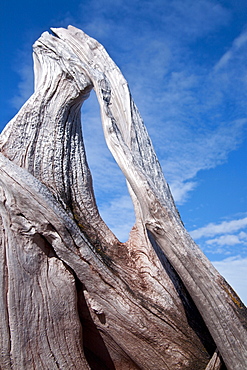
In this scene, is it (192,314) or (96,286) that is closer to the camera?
(96,286)

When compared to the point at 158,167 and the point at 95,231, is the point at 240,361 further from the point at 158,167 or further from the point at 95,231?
the point at 158,167

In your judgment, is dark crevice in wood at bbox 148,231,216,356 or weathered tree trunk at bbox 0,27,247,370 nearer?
weathered tree trunk at bbox 0,27,247,370

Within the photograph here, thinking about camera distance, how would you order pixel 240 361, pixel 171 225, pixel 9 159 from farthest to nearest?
pixel 9 159 → pixel 171 225 → pixel 240 361

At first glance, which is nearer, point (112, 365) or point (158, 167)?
point (112, 365)

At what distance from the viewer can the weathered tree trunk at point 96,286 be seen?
152 inches

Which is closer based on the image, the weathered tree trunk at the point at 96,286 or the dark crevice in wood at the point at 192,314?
the weathered tree trunk at the point at 96,286

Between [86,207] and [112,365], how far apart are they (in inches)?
75.2

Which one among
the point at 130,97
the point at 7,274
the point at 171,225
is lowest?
the point at 7,274

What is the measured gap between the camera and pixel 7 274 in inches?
155

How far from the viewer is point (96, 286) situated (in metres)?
4.10

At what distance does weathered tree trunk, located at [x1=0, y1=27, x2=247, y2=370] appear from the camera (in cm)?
385

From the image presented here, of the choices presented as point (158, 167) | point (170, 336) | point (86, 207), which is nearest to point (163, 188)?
point (158, 167)

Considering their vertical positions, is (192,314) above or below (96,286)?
below

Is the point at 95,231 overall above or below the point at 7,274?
above
